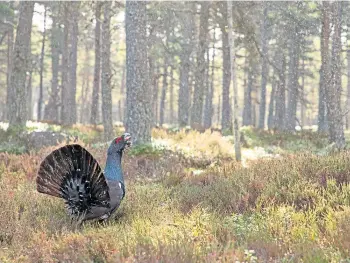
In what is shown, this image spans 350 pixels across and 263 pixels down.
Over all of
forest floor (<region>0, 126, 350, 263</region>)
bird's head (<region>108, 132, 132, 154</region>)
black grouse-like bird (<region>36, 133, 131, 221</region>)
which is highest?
bird's head (<region>108, 132, 132, 154</region>)

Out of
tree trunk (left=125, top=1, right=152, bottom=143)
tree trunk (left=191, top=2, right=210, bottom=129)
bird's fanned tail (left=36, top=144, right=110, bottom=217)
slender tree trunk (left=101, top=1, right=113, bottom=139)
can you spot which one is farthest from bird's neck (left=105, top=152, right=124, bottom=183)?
tree trunk (left=191, top=2, right=210, bottom=129)

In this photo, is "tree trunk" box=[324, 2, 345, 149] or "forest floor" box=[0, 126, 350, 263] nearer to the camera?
"forest floor" box=[0, 126, 350, 263]

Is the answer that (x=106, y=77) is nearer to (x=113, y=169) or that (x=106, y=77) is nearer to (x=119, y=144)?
(x=119, y=144)

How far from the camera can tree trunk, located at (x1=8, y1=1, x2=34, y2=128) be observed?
17141 millimetres

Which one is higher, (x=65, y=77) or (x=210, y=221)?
(x=65, y=77)

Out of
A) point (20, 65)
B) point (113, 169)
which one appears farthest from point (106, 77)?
point (113, 169)

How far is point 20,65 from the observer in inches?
681

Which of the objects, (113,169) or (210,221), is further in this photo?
(113,169)

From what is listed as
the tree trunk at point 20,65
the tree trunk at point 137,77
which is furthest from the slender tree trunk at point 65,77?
the tree trunk at point 137,77

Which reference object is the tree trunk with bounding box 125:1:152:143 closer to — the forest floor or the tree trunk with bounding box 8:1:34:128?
the forest floor

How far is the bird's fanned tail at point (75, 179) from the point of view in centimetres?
553

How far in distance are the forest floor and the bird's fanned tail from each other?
1.12ft

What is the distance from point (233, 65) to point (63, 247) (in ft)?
30.7

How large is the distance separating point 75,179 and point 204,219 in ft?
5.96
